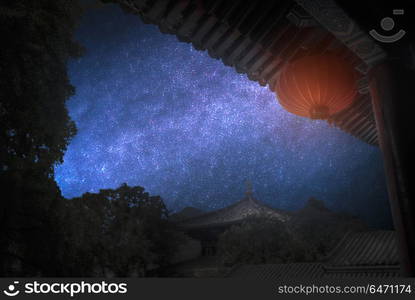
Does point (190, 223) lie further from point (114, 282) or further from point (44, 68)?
point (114, 282)

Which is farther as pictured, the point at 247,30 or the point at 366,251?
the point at 366,251

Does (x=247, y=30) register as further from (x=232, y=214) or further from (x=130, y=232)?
(x=232, y=214)

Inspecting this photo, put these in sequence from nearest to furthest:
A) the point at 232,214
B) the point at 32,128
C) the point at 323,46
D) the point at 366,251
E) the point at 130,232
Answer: the point at 323,46
the point at 32,128
the point at 366,251
the point at 130,232
the point at 232,214

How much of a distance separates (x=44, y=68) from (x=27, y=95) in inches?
25.9

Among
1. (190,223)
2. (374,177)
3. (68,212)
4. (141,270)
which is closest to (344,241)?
(68,212)

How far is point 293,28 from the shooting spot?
1877 millimetres

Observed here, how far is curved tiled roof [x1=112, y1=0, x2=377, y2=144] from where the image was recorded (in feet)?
5.70

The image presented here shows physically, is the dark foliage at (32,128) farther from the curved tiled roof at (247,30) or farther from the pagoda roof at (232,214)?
the pagoda roof at (232,214)

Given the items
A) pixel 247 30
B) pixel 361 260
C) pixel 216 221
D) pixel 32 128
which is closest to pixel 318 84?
pixel 247 30

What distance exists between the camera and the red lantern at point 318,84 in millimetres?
1918

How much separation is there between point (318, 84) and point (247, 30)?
52 cm

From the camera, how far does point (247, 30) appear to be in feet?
5.99

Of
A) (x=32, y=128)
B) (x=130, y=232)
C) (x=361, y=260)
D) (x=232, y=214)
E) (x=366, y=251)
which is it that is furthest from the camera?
(x=232, y=214)

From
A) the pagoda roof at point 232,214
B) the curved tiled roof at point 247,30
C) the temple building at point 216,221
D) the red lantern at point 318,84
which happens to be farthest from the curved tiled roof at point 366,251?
the temple building at point 216,221
